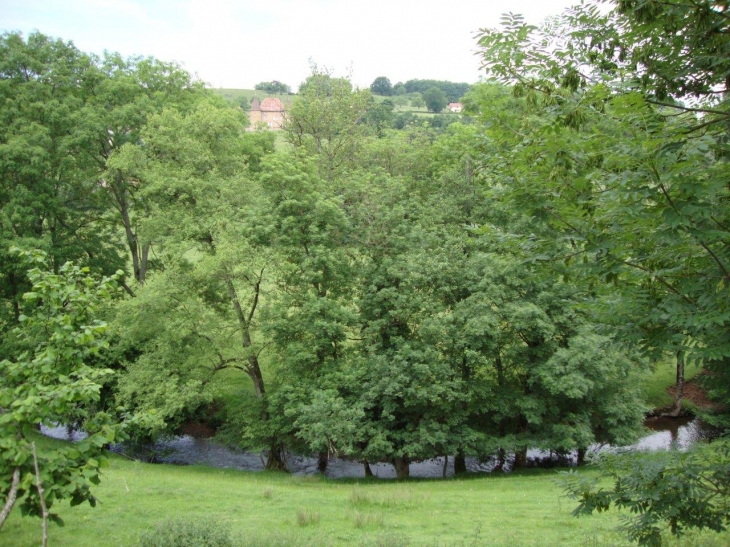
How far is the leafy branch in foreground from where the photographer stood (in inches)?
237

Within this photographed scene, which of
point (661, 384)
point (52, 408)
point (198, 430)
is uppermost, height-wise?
point (52, 408)

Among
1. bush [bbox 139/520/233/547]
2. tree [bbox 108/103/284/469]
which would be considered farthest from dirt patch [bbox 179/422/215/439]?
bush [bbox 139/520/233/547]

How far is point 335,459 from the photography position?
27375mm

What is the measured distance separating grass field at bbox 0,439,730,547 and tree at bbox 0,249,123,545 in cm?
558

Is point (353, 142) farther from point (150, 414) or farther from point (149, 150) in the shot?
point (150, 414)

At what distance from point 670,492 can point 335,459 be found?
75.1 feet

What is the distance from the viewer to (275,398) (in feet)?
72.4

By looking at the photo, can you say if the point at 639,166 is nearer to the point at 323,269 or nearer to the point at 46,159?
the point at 323,269

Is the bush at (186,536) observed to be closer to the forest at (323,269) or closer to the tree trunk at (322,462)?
the forest at (323,269)

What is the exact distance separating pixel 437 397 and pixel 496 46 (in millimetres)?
15677

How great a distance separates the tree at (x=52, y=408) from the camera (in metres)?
5.34

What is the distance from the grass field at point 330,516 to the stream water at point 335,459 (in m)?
6.71

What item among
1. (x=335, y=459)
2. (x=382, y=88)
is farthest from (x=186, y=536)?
(x=382, y=88)

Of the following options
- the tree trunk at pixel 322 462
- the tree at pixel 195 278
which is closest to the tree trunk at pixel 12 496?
the tree at pixel 195 278
